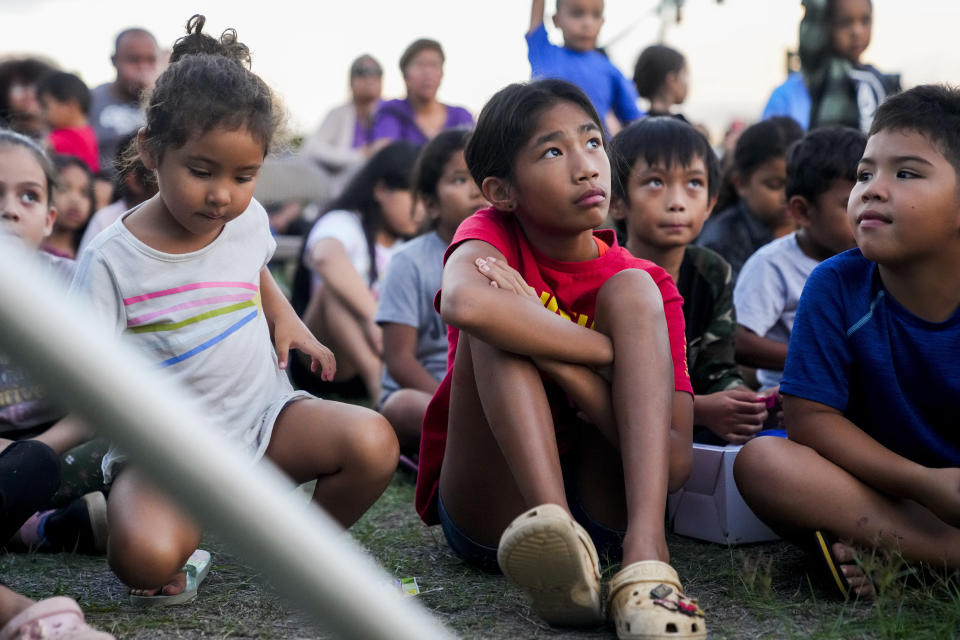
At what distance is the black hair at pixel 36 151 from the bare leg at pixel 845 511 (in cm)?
187

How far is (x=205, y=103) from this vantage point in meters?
1.94

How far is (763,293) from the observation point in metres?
2.93

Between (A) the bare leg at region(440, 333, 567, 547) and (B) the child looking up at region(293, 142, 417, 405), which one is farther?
(B) the child looking up at region(293, 142, 417, 405)

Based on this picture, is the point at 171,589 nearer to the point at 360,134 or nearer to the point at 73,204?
the point at 73,204

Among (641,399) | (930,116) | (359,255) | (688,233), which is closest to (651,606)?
(641,399)

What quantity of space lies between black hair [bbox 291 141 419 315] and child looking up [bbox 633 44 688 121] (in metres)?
1.28

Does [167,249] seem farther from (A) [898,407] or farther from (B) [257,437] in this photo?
(A) [898,407]

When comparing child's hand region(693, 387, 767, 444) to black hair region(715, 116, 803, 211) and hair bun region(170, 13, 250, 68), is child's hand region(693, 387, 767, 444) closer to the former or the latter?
hair bun region(170, 13, 250, 68)

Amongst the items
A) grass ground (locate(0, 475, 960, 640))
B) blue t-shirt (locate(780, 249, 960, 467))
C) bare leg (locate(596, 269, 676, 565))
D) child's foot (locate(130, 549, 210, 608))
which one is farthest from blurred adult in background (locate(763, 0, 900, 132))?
child's foot (locate(130, 549, 210, 608))

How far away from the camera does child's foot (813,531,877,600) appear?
1.78 metres

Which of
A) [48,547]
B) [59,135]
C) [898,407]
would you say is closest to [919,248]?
[898,407]

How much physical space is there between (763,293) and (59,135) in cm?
382

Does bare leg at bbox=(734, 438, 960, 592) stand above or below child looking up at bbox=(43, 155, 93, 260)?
below

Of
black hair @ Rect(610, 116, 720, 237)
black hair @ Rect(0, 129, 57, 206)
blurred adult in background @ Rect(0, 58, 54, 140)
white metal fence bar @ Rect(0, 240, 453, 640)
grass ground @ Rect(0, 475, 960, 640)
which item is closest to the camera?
white metal fence bar @ Rect(0, 240, 453, 640)
